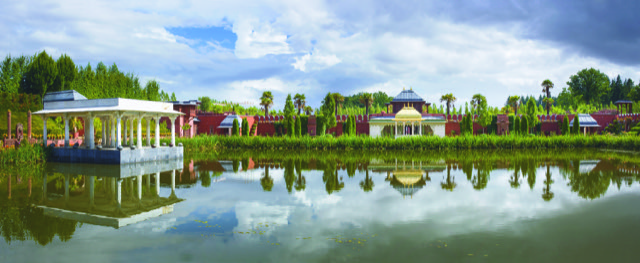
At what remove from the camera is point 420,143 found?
2916 centimetres

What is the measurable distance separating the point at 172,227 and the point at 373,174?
904 centimetres

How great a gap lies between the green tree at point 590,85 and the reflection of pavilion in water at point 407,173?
5203 cm

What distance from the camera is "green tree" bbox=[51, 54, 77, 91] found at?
3828 centimetres

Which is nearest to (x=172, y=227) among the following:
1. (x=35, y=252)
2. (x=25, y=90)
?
(x=35, y=252)

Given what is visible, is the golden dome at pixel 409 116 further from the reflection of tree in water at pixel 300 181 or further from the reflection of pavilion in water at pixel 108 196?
the reflection of pavilion in water at pixel 108 196

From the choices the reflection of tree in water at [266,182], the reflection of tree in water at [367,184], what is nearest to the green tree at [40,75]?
the reflection of tree in water at [266,182]

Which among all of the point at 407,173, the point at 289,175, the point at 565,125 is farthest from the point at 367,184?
the point at 565,125

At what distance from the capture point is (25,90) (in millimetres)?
37875

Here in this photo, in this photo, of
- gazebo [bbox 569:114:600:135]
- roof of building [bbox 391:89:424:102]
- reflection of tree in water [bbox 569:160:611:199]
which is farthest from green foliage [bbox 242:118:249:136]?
gazebo [bbox 569:114:600:135]

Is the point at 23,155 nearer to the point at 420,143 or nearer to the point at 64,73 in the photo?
the point at 420,143

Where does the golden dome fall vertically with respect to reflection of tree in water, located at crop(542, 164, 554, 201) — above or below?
above

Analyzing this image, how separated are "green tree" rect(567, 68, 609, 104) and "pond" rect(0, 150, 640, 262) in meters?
53.2

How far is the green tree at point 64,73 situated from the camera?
126ft

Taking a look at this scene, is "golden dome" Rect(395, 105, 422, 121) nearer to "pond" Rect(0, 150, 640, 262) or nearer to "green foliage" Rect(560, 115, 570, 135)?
"green foliage" Rect(560, 115, 570, 135)
